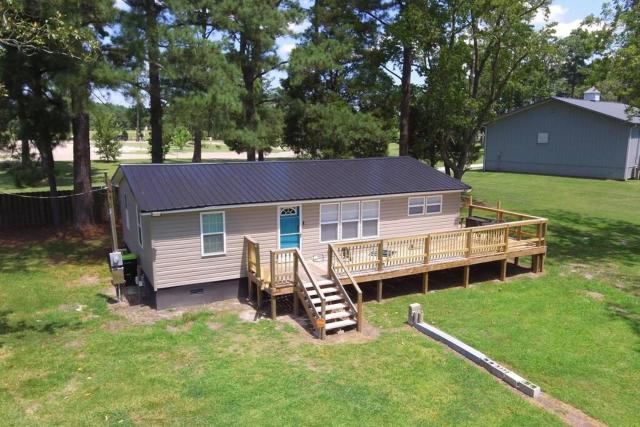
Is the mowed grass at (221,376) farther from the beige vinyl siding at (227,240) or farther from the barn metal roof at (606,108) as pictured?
the barn metal roof at (606,108)

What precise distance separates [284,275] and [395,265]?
3583 mm

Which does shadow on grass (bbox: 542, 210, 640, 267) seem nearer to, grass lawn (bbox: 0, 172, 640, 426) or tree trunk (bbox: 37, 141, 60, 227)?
grass lawn (bbox: 0, 172, 640, 426)

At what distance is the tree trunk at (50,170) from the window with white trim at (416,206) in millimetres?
15068

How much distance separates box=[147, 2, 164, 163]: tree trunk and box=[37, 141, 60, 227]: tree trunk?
14.5ft

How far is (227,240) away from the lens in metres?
13.9

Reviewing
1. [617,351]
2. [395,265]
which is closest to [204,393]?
[395,265]

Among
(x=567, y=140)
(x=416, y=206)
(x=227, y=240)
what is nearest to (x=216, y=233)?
(x=227, y=240)

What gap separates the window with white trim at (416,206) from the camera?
16.6 m

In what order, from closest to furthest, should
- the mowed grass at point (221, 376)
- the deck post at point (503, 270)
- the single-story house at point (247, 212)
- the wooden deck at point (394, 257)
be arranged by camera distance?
the mowed grass at point (221, 376)
the wooden deck at point (394, 257)
the single-story house at point (247, 212)
the deck post at point (503, 270)

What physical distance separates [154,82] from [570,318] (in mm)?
17564

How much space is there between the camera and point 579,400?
901 centimetres

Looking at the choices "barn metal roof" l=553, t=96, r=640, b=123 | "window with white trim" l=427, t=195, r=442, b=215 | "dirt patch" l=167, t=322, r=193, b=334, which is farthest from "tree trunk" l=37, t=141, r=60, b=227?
"barn metal roof" l=553, t=96, r=640, b=123

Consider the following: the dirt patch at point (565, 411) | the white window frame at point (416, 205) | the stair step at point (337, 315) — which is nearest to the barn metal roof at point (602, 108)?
the white window frame at point (416, 205)

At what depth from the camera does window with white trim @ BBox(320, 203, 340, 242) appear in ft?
49.8
